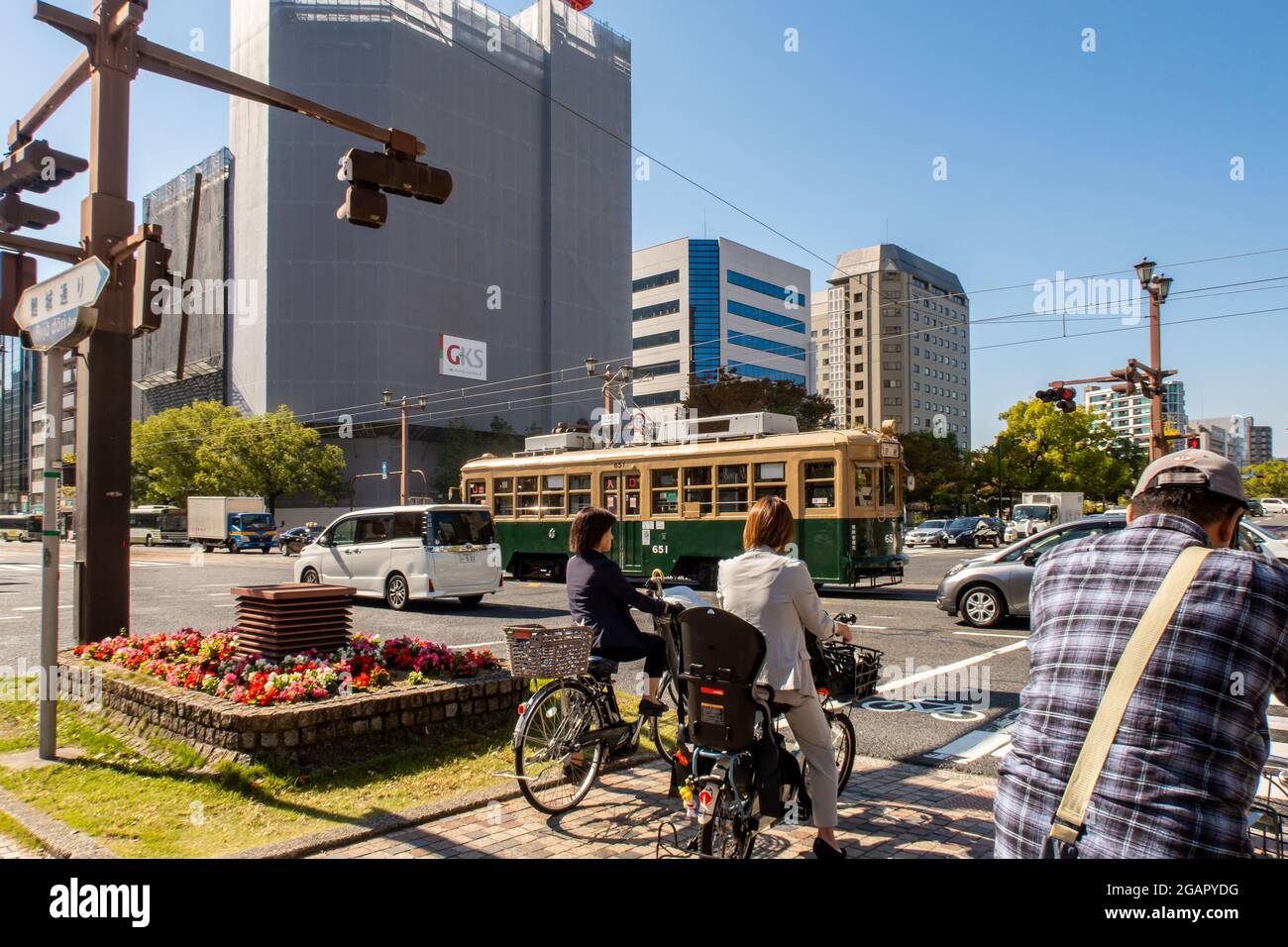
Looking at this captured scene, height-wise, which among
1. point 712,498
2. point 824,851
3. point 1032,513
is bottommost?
point 824,851

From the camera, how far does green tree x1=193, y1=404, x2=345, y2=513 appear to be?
5231 centimetres

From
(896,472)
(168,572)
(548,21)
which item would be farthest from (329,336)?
(896,472)

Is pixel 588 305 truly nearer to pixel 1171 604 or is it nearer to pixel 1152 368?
pixel 1152 368

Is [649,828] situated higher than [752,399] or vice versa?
[752,399]

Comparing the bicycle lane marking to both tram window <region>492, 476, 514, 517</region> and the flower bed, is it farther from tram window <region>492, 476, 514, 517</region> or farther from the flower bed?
tram window <region>492, 476, 514, 517</region>

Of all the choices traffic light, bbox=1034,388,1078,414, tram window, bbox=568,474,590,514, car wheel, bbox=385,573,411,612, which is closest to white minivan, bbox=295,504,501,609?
car wheel, bbox=385,573,411,612

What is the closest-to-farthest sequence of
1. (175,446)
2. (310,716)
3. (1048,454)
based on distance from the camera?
(310,716) < (175,446) < (1048,454)

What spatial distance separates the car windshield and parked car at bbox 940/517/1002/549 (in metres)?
1.79

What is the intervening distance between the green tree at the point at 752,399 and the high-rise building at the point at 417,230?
2244cm

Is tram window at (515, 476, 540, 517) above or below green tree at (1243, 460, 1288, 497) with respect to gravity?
below

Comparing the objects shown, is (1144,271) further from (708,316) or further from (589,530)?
(708,316)

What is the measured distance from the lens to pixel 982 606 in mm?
12445

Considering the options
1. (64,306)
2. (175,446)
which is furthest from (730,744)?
(175,446)

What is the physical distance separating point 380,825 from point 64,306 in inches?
161
